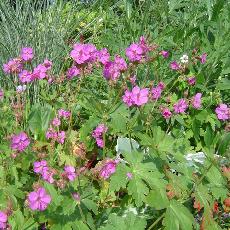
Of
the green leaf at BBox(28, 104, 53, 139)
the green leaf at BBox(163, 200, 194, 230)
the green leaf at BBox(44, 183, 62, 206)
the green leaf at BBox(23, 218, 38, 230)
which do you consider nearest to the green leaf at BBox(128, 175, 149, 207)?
the green leaf at BBox(163, 200, 194, 230)

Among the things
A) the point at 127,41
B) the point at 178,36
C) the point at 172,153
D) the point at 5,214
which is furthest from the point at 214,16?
the point at 5,214

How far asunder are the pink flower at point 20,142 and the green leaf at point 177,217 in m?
0.70

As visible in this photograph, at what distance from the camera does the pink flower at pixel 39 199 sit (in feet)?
5.73

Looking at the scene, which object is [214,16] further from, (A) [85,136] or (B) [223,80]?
(A) [85,136]

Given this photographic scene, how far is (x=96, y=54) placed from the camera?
2.20 m

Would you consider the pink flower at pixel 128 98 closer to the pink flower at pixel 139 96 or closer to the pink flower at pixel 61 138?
the pink flower at pixel 139 96

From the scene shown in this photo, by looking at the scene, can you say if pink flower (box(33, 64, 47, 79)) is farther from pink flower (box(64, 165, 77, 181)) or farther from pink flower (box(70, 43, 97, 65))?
pink flower (box(64, 165, 77, 181))

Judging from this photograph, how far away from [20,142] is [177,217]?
2.54ft

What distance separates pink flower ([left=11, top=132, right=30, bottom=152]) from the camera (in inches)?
81.7

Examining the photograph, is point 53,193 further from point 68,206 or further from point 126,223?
point 126,223

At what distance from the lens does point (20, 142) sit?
2.10 metres

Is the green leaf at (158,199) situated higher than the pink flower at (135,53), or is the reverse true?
the pink flower at (135,53)

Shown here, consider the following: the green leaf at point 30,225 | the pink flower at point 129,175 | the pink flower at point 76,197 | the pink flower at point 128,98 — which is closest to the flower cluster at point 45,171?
the pink flower at point 76,197

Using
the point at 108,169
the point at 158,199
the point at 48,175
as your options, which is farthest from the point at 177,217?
the point at 48,175
